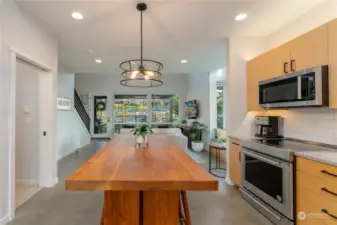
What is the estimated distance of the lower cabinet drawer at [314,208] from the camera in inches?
73.0

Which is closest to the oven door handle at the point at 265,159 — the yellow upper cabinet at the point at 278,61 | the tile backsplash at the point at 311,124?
the tile backsplash at the point at 311,124

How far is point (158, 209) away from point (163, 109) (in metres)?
9.58

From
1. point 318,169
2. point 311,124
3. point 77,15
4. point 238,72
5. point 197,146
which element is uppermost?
point 77,15

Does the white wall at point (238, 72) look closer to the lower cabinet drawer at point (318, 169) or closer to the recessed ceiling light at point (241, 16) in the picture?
the recessed ceiling light at point (241, 16)

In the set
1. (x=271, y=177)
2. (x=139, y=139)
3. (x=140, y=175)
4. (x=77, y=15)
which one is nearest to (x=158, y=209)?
(x=140, y=175)

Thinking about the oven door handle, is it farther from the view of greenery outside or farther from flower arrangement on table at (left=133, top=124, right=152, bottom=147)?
the view of greenery outside

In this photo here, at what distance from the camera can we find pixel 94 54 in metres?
5.04

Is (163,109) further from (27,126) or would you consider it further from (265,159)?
(265,159)

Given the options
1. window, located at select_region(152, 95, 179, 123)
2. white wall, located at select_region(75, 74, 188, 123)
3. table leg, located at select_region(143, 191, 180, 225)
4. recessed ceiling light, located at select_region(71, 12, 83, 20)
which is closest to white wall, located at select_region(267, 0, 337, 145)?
table leg, located at select_region(143, 191, 180, 225)

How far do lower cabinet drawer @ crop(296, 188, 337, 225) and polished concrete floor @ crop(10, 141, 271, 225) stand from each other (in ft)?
1.69

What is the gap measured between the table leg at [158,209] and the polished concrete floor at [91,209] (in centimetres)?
105

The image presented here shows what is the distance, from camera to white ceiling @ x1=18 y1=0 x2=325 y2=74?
2740 mm

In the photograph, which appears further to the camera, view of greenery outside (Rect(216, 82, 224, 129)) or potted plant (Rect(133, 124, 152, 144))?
view of greenery outside (Rect(216, 82, 224, 129))

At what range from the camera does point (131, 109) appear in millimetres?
11312
